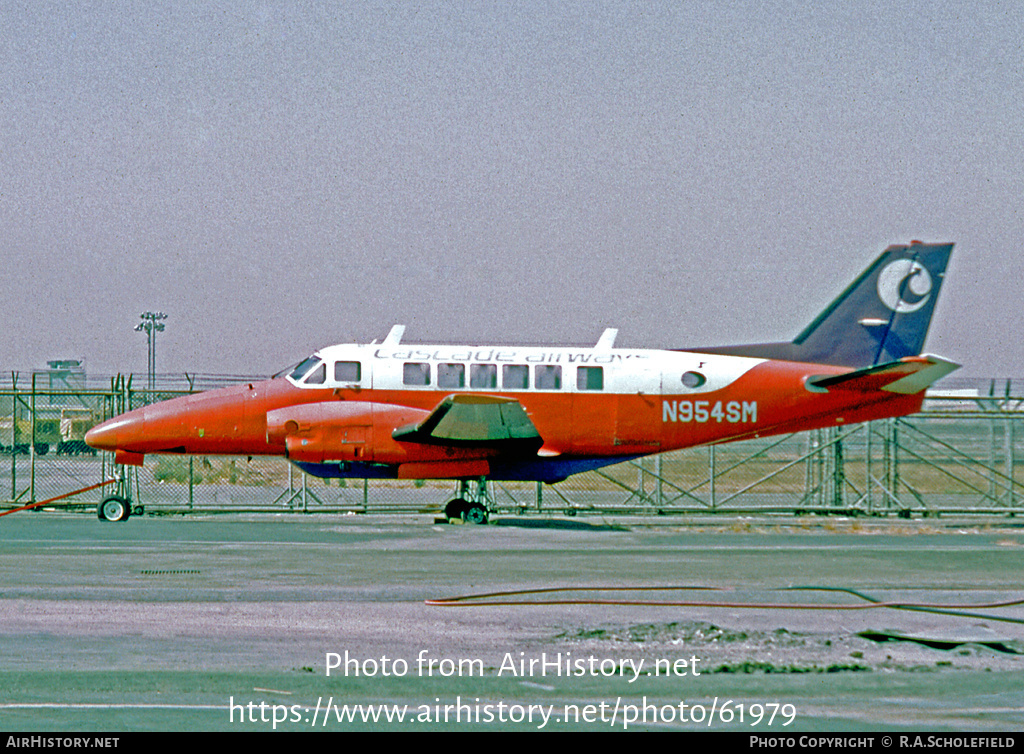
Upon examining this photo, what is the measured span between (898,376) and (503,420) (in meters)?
8.04

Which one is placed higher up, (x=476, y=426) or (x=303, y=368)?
(x=303, y=368)

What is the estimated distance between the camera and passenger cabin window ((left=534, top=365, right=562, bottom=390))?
23500 millimetres

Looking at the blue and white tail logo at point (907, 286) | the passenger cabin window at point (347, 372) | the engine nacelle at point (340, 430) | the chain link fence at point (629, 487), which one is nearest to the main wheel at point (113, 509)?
the chain link fence at point (629, 487)

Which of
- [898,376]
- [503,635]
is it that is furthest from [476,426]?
[503,635]

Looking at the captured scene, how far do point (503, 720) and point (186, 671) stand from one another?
9.48ft

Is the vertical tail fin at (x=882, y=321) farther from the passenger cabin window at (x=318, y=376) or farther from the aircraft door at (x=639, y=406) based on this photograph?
the passenger cabin window at (x=318, y=376)

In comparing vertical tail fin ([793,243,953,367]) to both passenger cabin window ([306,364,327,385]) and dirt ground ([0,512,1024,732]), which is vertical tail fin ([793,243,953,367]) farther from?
passenger cabin window ([306,364,327,385])

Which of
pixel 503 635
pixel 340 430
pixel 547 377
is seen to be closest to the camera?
pixel 503 635

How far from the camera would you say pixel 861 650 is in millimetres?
10195

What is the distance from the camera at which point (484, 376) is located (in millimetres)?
23344

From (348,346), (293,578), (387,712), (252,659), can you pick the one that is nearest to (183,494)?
(348,346)

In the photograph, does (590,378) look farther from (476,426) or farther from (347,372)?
(347,372)
